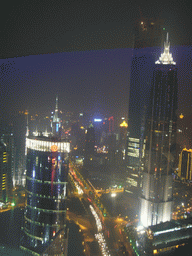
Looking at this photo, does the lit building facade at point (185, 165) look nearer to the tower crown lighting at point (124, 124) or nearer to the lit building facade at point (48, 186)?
the tower crown lighting at point (124, 124)

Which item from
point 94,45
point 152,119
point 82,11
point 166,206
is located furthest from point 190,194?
point 82,11

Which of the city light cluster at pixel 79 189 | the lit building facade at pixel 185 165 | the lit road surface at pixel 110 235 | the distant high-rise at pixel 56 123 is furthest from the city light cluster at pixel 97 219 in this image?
the lit building facade at pixel 185 165

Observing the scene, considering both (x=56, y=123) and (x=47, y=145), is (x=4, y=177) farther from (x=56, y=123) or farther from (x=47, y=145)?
(x=56, y=123)

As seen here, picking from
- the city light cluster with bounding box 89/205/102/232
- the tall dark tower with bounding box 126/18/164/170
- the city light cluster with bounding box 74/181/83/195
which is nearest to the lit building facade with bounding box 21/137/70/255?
the city light cluster with bounding box 89/205/102/232

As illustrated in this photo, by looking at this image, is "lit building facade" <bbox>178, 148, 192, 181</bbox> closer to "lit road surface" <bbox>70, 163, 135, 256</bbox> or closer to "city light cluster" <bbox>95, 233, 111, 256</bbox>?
"lit road surface" <bbox>70, 163, 135, 256</bbox>

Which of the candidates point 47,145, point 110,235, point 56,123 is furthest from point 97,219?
point 56,123
